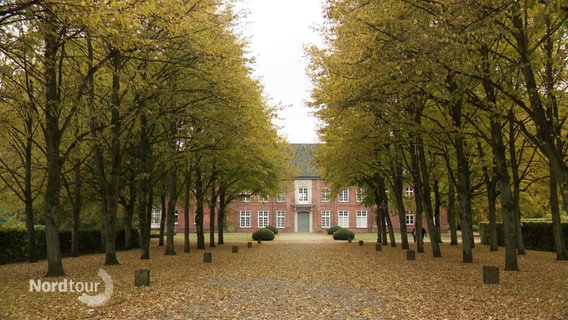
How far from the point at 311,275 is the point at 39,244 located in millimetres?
14975

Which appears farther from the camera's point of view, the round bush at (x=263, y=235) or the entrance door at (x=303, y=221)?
the entrance door at (x=303, y=221)

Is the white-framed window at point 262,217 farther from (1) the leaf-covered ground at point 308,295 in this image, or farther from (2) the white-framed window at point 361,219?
(1) the leaf-covered ground at point 308,295

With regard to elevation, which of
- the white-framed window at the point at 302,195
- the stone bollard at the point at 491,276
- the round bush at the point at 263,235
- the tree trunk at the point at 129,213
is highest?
the white-framed window at the point at 302,195

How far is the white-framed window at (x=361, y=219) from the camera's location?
6938 centimetres

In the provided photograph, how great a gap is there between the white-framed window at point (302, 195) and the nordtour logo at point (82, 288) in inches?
2226

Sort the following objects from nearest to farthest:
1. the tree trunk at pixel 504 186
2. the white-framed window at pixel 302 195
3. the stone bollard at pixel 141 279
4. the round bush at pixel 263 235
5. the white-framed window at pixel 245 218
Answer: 1. the stone bollard at pixel 141 279
2. the tree trunk at pixel 504 186
3. the round bush at pixel 263 235
4. the white-framed window at pixel 302 195
5. the white-framed window at pixel 245 218

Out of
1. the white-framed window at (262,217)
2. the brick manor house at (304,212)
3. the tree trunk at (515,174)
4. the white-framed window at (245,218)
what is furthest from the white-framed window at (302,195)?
the tree trunk at (515,174)

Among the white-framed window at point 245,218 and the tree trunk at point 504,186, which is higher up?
the tree trunk at point 504,186

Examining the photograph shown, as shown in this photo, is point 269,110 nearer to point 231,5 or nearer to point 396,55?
point 231,5

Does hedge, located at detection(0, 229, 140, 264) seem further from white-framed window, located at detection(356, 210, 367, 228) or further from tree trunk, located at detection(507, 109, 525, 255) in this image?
white-framed window, located at detection(356, 210, 367, 228)

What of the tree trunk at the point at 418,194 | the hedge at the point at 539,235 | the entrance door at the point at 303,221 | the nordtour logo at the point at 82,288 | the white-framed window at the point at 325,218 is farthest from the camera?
the entrance door at the point at 303,221

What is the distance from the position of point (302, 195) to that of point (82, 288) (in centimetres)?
5863

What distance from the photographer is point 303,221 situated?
2749 inches

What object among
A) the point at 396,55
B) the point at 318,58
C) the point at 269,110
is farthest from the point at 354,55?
the point at 269,110
